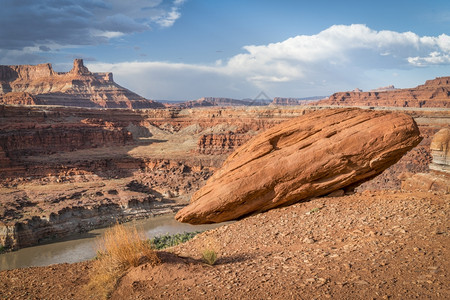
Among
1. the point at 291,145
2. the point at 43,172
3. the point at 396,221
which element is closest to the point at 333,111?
the point at 291,145

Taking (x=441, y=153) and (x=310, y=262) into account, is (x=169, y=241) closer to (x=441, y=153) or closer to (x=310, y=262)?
(x=310, y=262)

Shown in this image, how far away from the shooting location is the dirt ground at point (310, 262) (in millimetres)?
6234

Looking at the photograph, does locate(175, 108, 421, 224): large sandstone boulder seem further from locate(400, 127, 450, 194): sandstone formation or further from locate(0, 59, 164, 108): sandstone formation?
locate(0, 59, 164, 108): sandstone formation

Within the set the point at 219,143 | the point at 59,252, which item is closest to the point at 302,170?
the point at 59,252

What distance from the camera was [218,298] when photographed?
20.7 feet

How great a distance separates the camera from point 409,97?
402ft

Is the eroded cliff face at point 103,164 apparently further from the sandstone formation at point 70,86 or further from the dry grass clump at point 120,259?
the sandstone formation at point 70,86

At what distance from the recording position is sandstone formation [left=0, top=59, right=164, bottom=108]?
15762 cm

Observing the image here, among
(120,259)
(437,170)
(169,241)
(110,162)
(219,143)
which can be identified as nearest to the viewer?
(120,259)

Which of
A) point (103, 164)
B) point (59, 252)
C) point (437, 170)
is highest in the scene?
point (437, 170)

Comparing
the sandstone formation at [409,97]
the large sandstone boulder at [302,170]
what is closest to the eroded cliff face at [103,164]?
the large sandstone boulder at [302,170]

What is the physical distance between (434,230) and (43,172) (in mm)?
44897

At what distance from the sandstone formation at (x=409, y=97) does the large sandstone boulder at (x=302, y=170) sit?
11360 centimetres

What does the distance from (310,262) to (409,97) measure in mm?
131730
